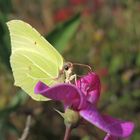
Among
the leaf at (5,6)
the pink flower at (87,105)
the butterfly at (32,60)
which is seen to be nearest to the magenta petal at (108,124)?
the pink flower at (87,105)

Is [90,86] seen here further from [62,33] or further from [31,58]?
[62,33]

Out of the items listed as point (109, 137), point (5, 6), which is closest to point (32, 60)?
point (109, 137)

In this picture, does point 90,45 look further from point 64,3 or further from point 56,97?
point 56,97

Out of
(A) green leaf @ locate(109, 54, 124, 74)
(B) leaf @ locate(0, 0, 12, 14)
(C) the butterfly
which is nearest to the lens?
(C) the butterfly

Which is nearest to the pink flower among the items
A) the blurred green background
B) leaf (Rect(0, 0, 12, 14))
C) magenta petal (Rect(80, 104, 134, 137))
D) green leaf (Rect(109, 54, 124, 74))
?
magenta petal (Rect(80, 104, 134, 137))

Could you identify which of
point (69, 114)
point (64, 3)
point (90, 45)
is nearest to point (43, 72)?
point (69, 114)

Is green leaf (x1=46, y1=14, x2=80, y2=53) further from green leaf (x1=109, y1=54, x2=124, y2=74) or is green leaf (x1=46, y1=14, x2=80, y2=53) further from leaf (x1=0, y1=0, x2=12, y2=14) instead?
green leaf (x1=109, y1=54, x2=124, y2=74)

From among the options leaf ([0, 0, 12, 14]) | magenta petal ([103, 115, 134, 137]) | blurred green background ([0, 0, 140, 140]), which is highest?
magenta petal ([103, 115, 134, 137])

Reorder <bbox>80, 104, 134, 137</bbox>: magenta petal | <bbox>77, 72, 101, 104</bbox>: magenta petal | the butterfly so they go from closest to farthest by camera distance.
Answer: <bbox>80, 104, 134, 137</bbox>: magenta petal → <bbox>77, 72, 101, 104</bbox>: magenta petal → the butterfly
